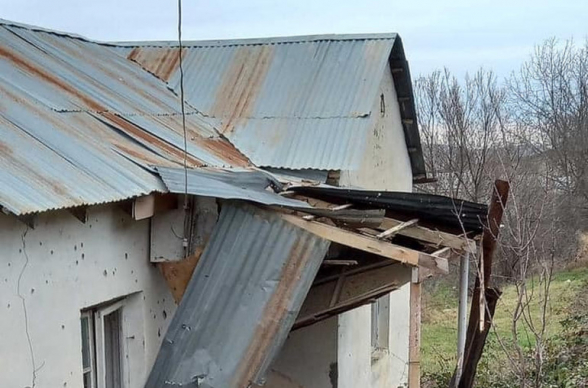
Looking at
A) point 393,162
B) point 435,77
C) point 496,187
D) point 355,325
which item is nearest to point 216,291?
point 496,187

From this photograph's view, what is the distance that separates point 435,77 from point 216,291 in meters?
30.7

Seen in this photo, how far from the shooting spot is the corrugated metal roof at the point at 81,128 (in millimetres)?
4781

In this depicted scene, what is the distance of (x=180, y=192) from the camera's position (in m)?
5.73

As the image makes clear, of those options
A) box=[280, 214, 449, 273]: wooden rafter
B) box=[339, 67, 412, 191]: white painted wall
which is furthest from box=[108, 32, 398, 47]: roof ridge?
box=[280, 214, 449, 273]: wooden rafter

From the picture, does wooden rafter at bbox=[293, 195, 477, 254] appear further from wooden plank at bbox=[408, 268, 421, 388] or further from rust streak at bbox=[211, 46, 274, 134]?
rust streak at bbox=[211, 46, 274, 134]

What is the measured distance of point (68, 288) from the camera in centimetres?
506

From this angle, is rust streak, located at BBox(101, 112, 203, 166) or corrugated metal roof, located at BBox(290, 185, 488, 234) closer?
corrugated metal roof, located at BBox(290, 185, 488, 234)

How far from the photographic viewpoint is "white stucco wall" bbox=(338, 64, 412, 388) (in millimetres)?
8570

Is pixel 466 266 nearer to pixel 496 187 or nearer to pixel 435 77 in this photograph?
pixel 496 187

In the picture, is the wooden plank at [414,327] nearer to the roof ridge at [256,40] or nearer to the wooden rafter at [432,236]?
the wooden rafter at [432,236]

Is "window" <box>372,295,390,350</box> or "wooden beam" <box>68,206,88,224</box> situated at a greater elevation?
"wooden beam" <box>68,206,88,224</box>

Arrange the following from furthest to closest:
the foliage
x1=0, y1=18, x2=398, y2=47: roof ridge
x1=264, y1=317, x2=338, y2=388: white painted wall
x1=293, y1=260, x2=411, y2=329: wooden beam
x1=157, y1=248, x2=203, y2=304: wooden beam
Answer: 1. the foliage
2. x1=0, y1=18, x2=398, y2=47: roof ridge
3. x1=264, y1=317, x2=338, y2=388: white painted wall
4. x1=293, y1=260, x2=411, y2=329: wooden beam
5. x1=157, y1=248, x2=203, y2=304: wooden beam

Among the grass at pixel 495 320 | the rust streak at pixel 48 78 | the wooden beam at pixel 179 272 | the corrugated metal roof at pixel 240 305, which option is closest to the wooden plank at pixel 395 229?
the corrugated metal roof at pixel 240 305

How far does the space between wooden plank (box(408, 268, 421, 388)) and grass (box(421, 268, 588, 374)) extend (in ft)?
23.5
